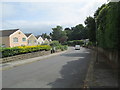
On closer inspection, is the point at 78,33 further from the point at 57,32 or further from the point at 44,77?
the point at 44,77

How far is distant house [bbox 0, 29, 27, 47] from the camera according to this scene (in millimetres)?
38094

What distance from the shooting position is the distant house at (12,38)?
38.1 metres

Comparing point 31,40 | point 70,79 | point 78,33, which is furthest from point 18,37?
point 78,33

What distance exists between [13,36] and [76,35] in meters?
52.0

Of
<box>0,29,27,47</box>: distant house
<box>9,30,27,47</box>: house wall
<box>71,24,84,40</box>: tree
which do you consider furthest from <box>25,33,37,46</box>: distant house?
<box>71,24,84,40</box>: tree

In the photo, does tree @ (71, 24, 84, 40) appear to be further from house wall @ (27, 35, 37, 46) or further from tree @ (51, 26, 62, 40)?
house wall @ (27, 35, 37, 46)

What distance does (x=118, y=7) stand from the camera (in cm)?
677

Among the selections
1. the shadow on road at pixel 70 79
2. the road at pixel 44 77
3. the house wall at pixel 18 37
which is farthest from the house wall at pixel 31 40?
the shadow on road at pixel 70 79

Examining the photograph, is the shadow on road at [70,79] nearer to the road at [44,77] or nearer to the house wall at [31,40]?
the road at [44,77]

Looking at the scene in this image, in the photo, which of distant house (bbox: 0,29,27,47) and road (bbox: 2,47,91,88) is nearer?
road (bbox: 2,47,91,88)

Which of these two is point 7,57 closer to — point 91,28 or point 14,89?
point 14,89

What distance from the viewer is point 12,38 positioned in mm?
39250

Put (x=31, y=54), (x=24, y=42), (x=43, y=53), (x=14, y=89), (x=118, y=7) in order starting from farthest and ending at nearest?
(x=24, y=42), (x=43, y=53), (x=31, y=54), (x=118, y=7), (x=14, y=89)

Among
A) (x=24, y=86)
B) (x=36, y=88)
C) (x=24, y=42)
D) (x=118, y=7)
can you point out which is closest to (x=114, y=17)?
(x=118, y=7)
